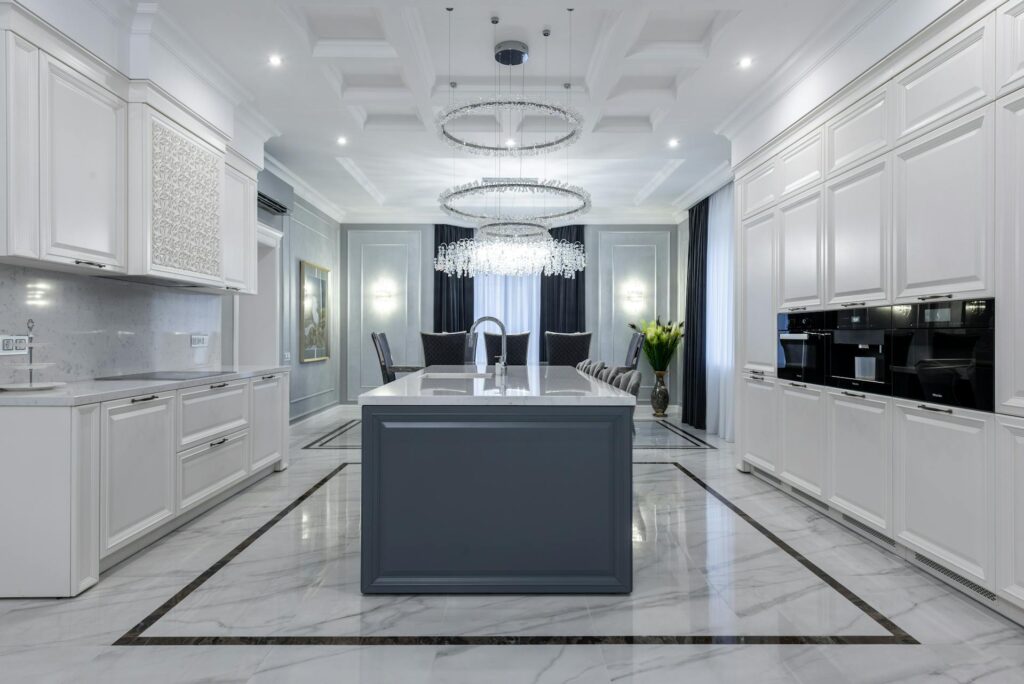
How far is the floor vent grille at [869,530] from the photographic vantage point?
118 inches

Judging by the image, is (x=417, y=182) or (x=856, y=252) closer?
(x=856, y=252)

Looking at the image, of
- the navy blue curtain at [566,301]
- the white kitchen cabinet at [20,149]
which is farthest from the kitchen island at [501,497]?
the navy blue curtain at [566,301]

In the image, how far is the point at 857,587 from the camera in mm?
2574

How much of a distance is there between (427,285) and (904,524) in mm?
6751

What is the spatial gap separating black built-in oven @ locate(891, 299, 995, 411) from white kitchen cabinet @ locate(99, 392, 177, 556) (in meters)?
3.61

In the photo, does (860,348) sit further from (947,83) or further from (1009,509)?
(947,83)

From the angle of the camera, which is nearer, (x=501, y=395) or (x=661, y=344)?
(x=501, y=395)

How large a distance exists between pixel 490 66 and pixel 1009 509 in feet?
12.5

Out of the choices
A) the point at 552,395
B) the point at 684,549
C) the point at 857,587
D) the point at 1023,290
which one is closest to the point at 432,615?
the point at 552,395

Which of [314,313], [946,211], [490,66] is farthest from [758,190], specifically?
[314,313]

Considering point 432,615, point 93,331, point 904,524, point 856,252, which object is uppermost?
point 856,252

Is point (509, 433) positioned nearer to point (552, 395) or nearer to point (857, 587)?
point (552, 395)

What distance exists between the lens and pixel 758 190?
14.7 feet

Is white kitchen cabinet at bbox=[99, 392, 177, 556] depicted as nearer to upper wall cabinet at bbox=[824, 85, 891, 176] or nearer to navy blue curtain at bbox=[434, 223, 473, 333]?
upper wall cabinet at bbox=[824, 85, 891, 176]
